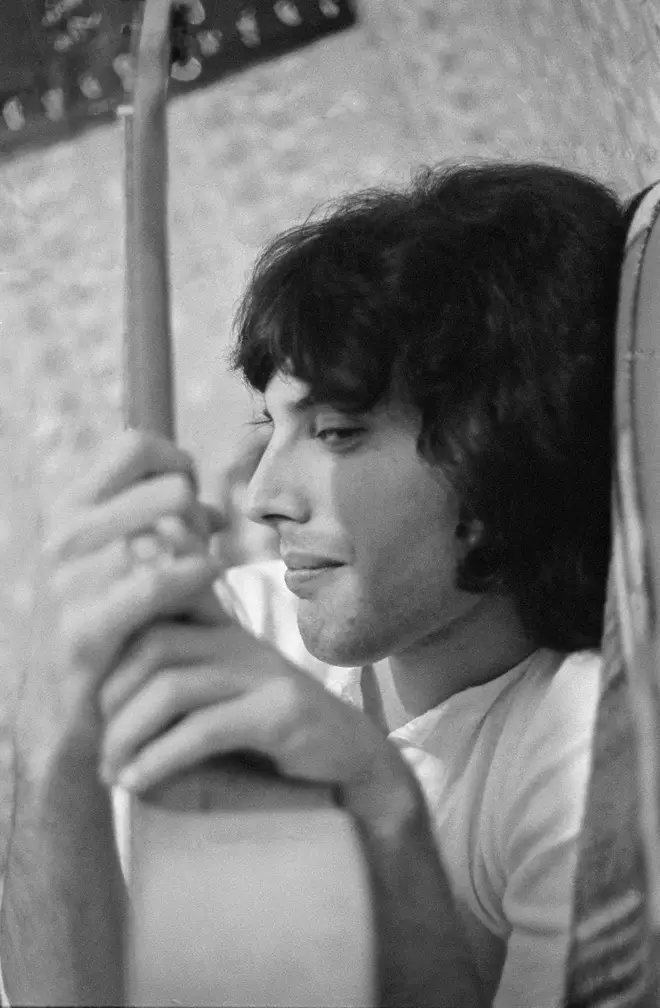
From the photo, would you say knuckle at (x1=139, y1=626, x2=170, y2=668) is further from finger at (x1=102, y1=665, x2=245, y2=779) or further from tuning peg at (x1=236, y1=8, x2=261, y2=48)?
tuning peg at (x1=236, y1=8, x2=261, y2=48)

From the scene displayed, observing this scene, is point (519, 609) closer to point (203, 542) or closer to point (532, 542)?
point (532, 542)

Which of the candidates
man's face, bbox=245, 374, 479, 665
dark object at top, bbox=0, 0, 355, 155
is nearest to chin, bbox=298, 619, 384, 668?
man's face, bbox=245, 374, 479, 665

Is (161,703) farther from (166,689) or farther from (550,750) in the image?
(550,750)

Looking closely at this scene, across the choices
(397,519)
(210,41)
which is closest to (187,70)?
(210,41)

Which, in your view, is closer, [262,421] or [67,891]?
[67,891]

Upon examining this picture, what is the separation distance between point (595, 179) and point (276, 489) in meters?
0.14

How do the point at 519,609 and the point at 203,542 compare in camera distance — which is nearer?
the point at 203,542

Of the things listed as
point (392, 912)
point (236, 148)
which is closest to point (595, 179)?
point (236, 148)

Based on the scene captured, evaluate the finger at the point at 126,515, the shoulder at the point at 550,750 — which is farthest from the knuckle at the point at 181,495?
the shoulder at the point at 550,750

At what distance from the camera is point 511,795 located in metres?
0.22

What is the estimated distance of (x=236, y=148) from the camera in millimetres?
246

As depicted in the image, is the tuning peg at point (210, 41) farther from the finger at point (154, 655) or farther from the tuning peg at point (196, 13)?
the finger at point (154, 655)

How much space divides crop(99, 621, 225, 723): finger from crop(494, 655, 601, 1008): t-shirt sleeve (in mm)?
99

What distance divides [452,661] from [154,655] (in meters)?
0.14
